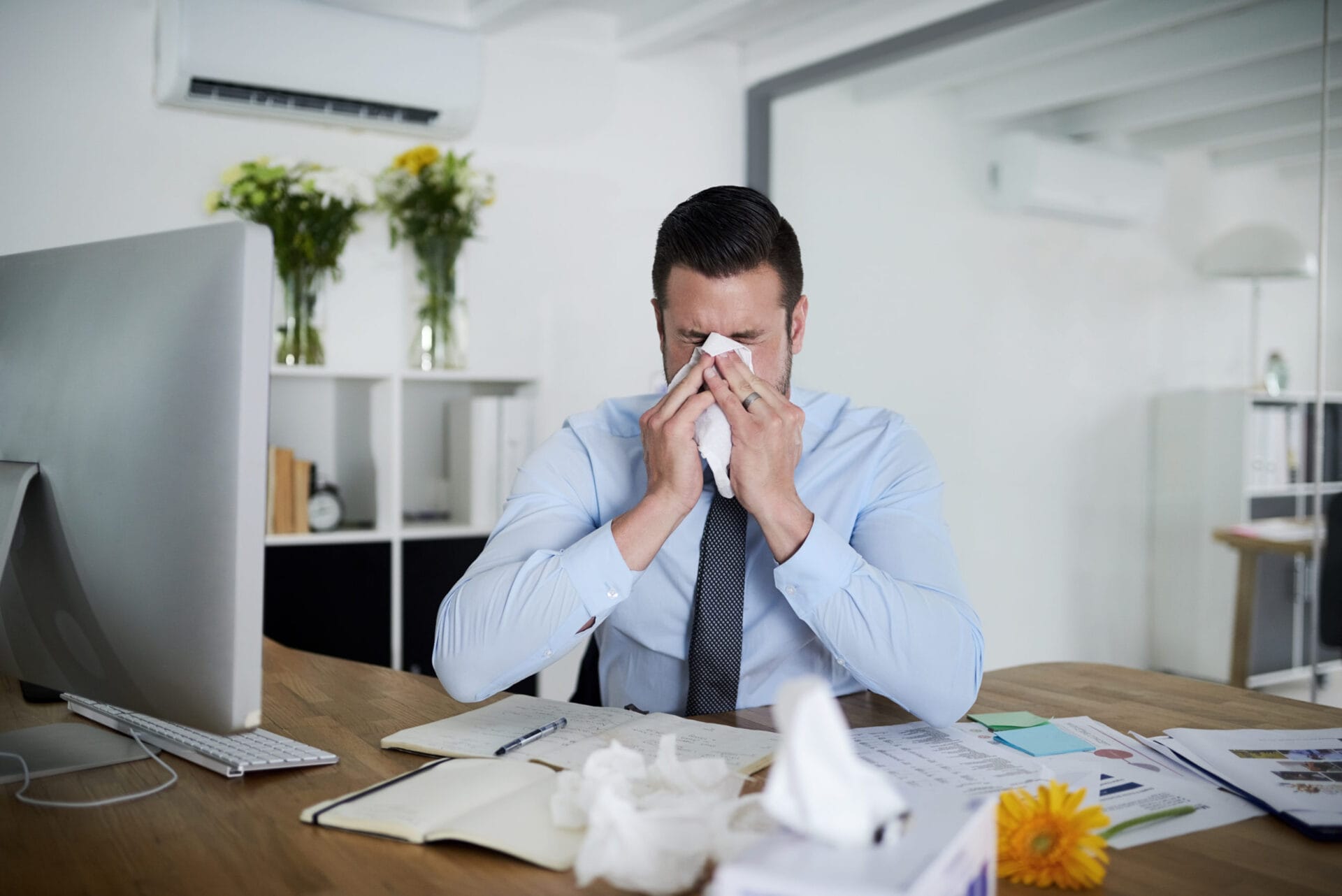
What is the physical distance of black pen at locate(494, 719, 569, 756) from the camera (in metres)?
1.16

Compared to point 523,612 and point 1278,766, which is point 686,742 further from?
point 1278,766

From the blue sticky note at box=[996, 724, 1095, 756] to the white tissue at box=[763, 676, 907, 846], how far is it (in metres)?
0.59

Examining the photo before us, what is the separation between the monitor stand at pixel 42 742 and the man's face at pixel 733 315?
2.82 ft

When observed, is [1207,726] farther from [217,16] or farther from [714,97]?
[714,97]

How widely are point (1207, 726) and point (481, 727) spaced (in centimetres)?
88

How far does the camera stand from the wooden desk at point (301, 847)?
2.80 ft

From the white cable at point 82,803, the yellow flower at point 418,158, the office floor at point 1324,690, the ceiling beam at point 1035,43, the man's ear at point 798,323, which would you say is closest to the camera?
the white cable at point 82,803

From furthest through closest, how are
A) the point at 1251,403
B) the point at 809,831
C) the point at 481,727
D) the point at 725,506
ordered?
the point at 1251,403 → the point at 725,506 → the point at 481,727 → the point at 809,831

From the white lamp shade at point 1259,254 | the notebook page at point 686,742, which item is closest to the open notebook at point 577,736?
the notebook page at point 686,742

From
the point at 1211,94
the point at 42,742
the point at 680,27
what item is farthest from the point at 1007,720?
the point at 680,27

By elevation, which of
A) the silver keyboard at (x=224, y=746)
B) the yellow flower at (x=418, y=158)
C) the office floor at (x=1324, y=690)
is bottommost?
the office floor at (x=1324, y=690)

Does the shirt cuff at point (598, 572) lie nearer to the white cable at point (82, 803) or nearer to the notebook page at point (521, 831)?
the notebook page at point (521, 831)

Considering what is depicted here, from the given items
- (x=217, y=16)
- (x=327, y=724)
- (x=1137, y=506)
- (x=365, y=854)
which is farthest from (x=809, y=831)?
(x=217, y=16)

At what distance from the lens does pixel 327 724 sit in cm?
130
